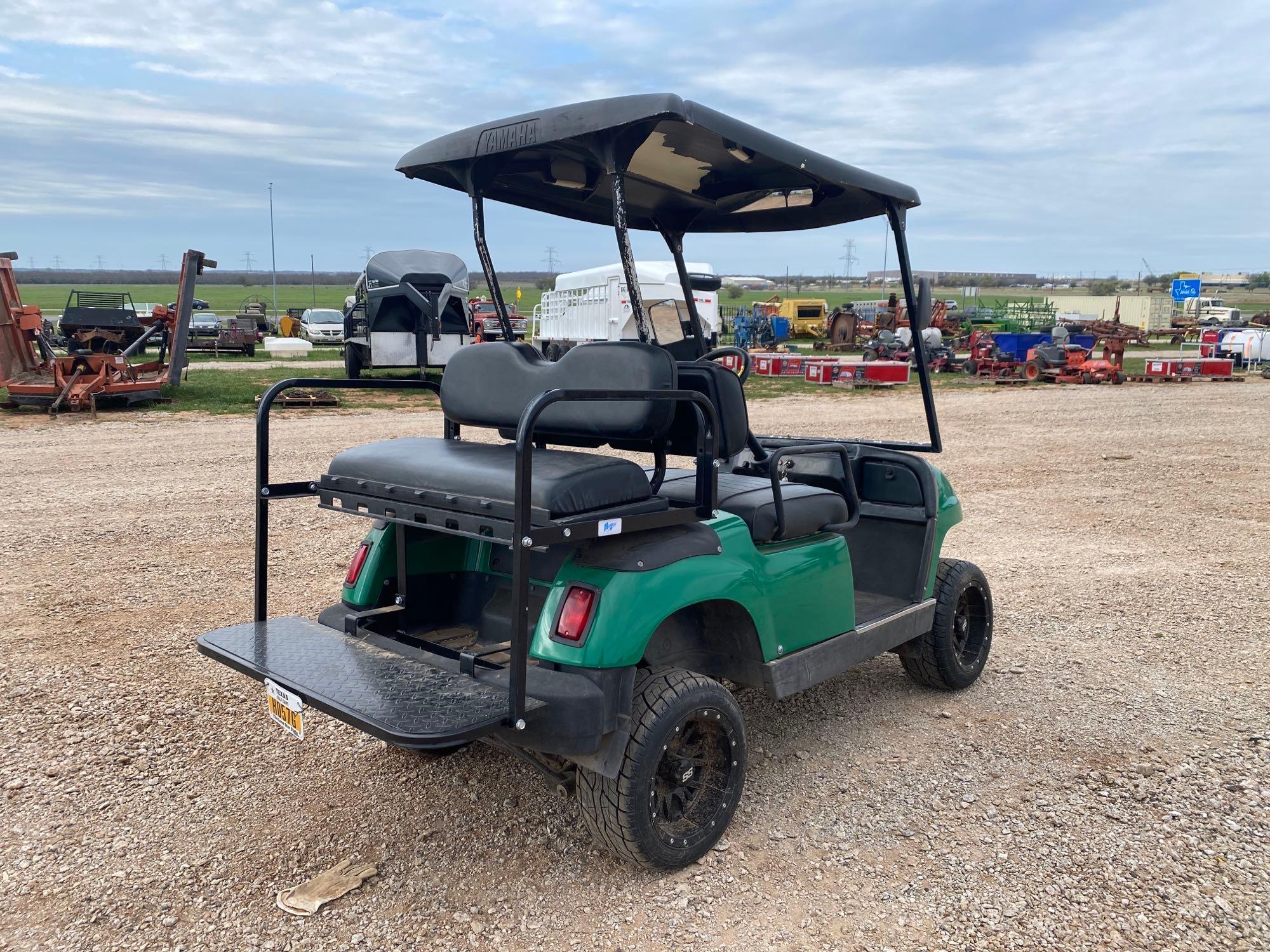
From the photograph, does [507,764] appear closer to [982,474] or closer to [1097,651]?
[1097,651]

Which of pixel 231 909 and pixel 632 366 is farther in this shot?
pixel 632 366

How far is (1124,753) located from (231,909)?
3.24m

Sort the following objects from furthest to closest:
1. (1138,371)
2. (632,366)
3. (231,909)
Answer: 1. (1138,371)
2. (632,366)
3. (231,909)

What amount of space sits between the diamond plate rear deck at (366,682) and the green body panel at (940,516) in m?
2.20

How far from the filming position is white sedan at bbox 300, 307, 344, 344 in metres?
33.9

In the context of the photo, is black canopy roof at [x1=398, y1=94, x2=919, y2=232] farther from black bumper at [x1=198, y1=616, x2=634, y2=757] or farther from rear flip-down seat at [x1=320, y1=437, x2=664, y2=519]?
black bumper at [x1=198, y1=616, x2=634, y2=757]

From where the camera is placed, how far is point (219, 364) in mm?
23188

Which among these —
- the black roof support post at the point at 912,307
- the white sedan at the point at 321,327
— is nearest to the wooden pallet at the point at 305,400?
the black roof support post at the point at 912,307

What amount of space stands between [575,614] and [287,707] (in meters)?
0.89

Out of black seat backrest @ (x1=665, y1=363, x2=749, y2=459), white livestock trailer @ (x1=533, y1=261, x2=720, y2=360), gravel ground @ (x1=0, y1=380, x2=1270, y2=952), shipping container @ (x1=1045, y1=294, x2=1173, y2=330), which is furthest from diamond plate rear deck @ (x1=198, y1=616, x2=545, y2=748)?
shipping container @ (x1=1045, y1=294, x2=1173, y2=330)

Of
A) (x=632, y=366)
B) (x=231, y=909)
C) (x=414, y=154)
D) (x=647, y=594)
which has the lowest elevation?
(x=231, y=909)

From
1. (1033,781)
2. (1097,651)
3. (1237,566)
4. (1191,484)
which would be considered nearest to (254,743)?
(1033,781)

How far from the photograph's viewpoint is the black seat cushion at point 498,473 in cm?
272

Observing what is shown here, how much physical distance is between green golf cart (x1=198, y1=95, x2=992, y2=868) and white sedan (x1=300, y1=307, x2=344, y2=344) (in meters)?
31.3
